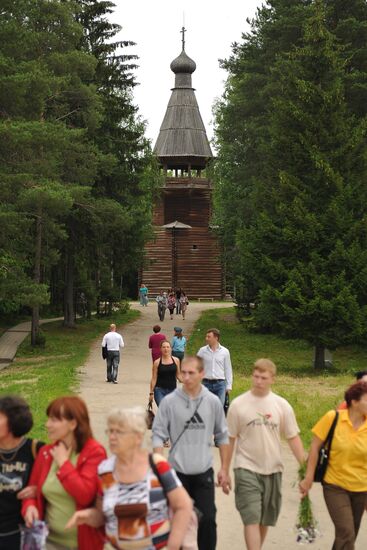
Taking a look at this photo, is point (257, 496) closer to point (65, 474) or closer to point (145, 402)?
point (65, 474)

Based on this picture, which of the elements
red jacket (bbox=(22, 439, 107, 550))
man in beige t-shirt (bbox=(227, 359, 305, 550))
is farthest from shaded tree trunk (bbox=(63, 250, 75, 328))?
red jacket (bbox=(22, 439, 107, 550))

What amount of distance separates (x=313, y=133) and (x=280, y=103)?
1.41 meters

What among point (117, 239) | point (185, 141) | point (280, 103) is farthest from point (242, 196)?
point (185, 141)

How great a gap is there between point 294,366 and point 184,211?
33.3m

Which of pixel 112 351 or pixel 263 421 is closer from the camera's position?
pixel 263 421

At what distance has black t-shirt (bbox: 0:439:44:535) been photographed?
4871mm

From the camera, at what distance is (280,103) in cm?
2528

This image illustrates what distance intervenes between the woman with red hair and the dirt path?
10.1 feet

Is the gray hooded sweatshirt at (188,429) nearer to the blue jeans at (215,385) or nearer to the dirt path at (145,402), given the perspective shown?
the dirt path at (145,402)

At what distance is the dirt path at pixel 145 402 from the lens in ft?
25.3

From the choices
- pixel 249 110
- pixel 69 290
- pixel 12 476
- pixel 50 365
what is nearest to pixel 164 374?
pixel 12 476

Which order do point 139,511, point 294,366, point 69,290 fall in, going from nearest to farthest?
1. point 139,511
2. point 294,366
3. point 69,290

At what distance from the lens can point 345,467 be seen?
6.35m

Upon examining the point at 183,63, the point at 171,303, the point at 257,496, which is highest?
the point at 183,63
